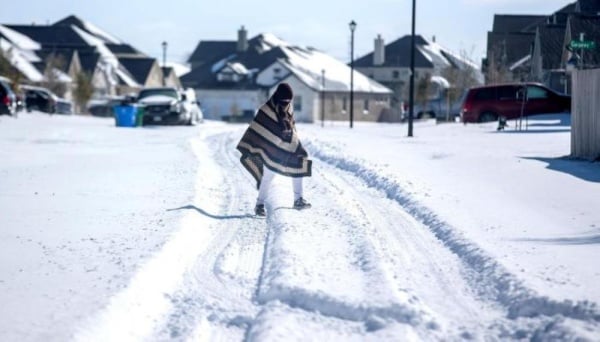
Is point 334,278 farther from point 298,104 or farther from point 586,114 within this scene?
point 298,104

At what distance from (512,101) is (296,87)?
42.4 meters

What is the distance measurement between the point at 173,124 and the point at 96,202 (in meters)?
26.6

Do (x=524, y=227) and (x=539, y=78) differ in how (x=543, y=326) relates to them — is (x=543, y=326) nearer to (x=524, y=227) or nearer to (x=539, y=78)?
(x=524, y=227)

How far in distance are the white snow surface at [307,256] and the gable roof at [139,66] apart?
76.2 meters

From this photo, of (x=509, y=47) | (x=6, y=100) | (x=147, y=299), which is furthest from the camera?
(x=509, y=47)

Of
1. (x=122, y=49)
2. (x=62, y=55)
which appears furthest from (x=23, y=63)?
(x=122, y=49)

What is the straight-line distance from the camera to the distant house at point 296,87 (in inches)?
2899

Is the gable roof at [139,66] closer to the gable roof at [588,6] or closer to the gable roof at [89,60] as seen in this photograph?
the gable roof at [89,60]

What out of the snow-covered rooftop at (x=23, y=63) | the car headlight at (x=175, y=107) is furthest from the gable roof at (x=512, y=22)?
the snow-covered rooftop at (x=23, y=63)

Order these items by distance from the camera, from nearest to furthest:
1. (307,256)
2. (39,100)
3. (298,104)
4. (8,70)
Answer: (307,256) → (39,100) → (8,70) → (298,104)

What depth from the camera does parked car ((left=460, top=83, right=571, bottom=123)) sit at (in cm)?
3238

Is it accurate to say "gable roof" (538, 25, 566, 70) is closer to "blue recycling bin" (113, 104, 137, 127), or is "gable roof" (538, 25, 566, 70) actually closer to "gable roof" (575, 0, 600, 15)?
"gable roof" (575, 0, 600, 15)

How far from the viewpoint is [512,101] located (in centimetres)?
3262

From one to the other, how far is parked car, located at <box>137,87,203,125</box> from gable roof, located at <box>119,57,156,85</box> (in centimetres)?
5281
